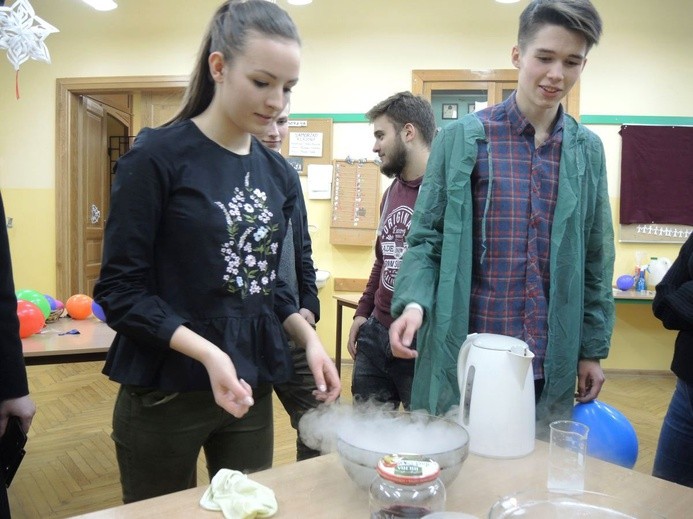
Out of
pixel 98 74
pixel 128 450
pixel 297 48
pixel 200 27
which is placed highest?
pixel 200 27

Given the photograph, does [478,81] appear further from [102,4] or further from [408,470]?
[408,470]

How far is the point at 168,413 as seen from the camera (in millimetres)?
1046

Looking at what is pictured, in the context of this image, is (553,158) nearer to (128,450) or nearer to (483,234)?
(483,234)

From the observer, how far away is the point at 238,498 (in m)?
0.79

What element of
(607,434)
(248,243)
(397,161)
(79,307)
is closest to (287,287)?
(248,243)

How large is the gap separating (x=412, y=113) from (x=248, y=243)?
54.2 inches

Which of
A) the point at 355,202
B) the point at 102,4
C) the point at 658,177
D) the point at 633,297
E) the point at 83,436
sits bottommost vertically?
the point at 83,436

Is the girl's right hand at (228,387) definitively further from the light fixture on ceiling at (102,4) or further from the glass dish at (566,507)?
the light fixture on ceiling at (102,4)

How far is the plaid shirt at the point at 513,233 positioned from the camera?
1330 mm

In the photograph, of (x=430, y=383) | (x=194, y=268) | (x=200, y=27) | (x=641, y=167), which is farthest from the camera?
(x=200, y=27)

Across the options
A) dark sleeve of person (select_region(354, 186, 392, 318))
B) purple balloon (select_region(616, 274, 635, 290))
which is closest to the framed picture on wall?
purple balloon (select_region(616, 274, 635, 290))

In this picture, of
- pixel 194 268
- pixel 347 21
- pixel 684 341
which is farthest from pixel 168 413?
pixel 347 21

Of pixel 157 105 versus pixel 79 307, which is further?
pixel 157 105

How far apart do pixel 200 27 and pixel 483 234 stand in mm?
4233
